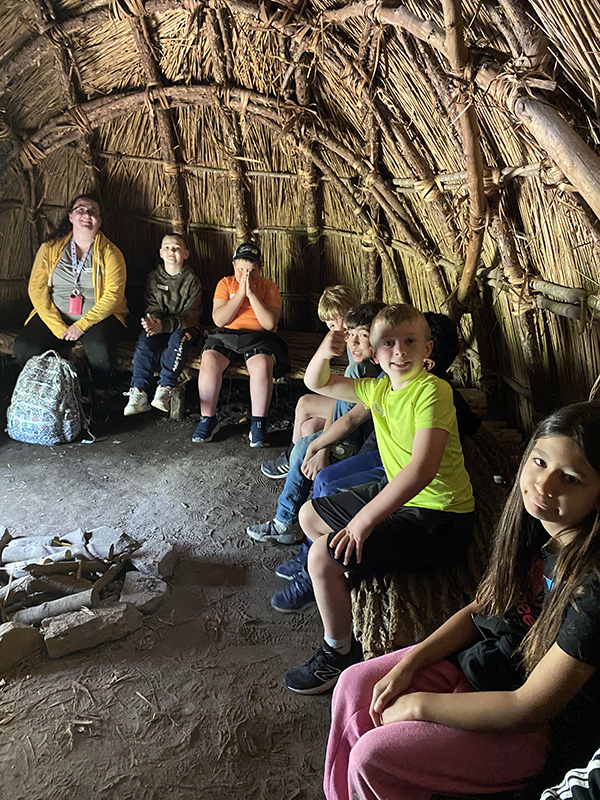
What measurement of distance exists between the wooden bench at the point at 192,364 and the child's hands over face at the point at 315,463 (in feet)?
4.99

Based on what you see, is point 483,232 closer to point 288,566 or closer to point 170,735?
point 288,566

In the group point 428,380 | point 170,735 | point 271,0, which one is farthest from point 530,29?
point 170,735

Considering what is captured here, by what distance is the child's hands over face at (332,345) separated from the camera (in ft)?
8.34

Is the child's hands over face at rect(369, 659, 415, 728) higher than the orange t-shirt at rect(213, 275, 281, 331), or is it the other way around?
the orange t-shirt at rect(213, 275, 281, 331)

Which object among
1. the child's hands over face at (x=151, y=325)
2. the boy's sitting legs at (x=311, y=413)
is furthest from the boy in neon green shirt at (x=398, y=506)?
the child's hands over face at (x=151, y=325)

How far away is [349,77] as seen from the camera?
344cm

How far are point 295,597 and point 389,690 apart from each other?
1.13m

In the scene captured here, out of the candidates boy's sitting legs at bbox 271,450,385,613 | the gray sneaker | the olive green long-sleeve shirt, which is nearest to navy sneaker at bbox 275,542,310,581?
boy's sitting legs at bbox 271,450,385,613

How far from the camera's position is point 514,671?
132cm

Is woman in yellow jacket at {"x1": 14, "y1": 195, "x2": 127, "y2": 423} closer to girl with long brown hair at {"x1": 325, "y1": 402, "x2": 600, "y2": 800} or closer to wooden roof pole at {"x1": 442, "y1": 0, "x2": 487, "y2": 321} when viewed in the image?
wooden roof pole at {"x1": 442, "y1": 0, "x2": 487, "y2": 321}

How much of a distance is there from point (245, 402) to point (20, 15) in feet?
9.02

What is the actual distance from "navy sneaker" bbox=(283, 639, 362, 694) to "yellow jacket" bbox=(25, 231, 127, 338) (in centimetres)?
302

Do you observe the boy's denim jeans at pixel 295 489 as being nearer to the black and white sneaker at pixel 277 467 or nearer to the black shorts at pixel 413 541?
the black and white sneaker at pixel 277 467

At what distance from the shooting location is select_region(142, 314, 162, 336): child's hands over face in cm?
431
